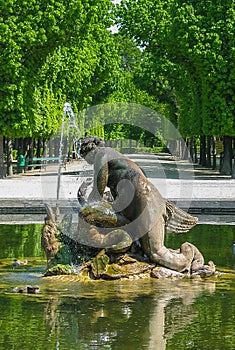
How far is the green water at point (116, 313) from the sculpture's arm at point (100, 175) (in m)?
1.26

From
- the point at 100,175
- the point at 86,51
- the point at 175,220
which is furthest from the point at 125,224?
the point at 86,51

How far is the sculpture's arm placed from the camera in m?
12.0

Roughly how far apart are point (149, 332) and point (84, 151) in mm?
4216

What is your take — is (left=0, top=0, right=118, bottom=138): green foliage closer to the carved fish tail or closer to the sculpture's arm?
the carved fish tail

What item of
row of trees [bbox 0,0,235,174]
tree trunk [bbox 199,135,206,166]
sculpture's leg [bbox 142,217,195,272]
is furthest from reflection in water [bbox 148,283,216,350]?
tree trunk [bbox 199,135,206,166]

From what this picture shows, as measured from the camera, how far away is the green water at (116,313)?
826 cm

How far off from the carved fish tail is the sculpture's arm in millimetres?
1075

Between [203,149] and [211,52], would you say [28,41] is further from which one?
[203,149]

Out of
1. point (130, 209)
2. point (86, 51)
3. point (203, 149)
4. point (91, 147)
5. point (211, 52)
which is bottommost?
point (130, 209)

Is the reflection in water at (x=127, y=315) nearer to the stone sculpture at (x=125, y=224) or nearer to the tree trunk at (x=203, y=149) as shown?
the stone sculpture at (x=125, y=224)

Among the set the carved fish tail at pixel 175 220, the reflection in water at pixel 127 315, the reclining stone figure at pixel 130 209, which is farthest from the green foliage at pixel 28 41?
the reflection in water at pixel 127 315

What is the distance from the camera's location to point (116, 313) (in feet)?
31.3

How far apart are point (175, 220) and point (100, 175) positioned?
1472 millimetres

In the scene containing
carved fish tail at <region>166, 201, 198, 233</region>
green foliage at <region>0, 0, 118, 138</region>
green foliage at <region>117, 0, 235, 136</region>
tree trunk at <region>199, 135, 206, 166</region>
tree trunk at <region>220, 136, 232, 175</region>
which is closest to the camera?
carved fish tail at <region>166, 201, 198, 233</region>
